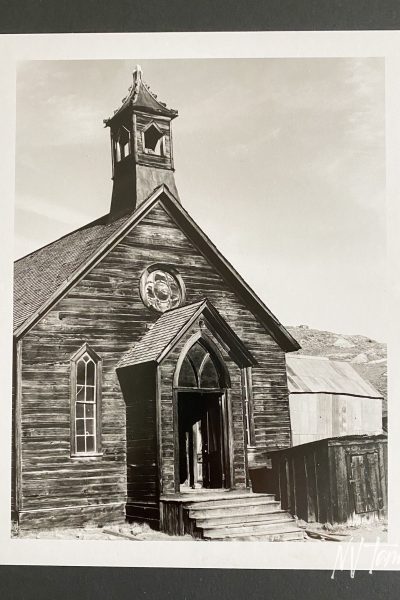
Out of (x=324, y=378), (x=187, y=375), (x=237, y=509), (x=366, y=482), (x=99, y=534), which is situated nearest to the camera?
(x=99, y=534)

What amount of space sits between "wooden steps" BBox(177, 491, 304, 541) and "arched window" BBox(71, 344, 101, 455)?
4.22 ft

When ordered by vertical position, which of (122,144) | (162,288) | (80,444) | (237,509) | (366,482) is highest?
(122,144)

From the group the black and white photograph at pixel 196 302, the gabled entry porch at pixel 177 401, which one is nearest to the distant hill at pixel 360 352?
the black and white photograph at pixel 196 302

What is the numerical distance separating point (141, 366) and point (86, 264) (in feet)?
4.39

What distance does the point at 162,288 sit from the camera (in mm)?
11500

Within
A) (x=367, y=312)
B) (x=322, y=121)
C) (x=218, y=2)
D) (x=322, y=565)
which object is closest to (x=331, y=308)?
(x=367, y=312)

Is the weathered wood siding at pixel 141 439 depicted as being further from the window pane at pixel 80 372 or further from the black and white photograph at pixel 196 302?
the window pane at pixel 80 372

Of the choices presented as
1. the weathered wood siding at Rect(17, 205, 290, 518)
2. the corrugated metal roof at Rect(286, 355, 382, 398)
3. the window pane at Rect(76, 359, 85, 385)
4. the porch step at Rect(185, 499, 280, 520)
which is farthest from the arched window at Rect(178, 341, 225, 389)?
the porch step at Rect(185, 499, 280, 520)

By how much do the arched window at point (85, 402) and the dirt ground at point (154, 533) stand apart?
0.91 meters

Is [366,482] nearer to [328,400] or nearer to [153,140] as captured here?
[328,400]

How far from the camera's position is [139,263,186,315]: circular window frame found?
449 inches

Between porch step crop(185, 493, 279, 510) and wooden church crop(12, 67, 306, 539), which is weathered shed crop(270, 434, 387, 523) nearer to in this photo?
porch step crop(185, 493, 279, 510)

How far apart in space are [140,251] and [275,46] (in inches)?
112

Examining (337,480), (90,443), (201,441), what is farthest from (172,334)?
(337,480)
